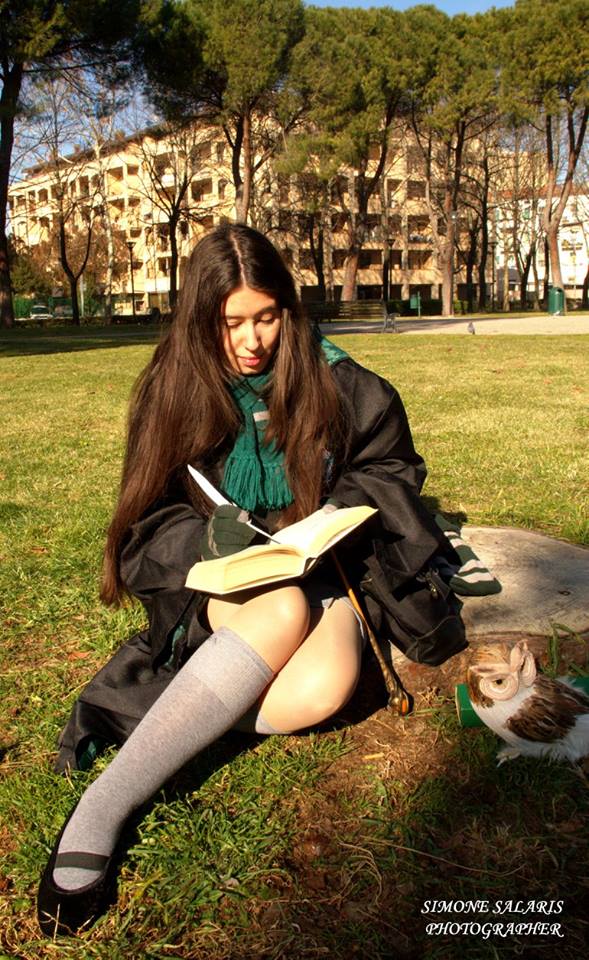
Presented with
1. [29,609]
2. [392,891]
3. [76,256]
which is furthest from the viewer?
[76,256]

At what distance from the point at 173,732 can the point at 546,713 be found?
0.80 m

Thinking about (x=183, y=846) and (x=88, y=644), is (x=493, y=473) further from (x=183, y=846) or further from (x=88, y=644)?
(x=183, y=846)

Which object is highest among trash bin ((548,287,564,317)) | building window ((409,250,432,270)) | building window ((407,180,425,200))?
building window ((407,180,425,200))

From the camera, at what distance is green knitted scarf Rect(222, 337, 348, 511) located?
2.13 meters

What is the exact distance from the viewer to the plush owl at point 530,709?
1.78 meters

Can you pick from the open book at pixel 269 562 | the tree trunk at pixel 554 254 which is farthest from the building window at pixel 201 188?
the open book at pixel 269 562

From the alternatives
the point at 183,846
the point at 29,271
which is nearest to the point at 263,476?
the point at 183,846

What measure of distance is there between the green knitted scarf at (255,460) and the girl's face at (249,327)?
0.19ft

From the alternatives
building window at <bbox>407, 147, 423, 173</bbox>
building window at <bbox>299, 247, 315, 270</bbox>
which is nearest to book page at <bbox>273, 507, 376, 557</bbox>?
building window at <bbox>407, 147, 423, 173</bbox>

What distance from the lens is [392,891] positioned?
1.52 meters

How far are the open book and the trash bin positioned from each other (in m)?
26.1

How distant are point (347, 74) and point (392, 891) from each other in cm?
2773

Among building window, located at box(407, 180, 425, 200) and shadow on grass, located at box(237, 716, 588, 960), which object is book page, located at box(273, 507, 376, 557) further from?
building window, located at box(407, 180, 425, 200)

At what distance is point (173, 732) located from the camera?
1.67 metres
